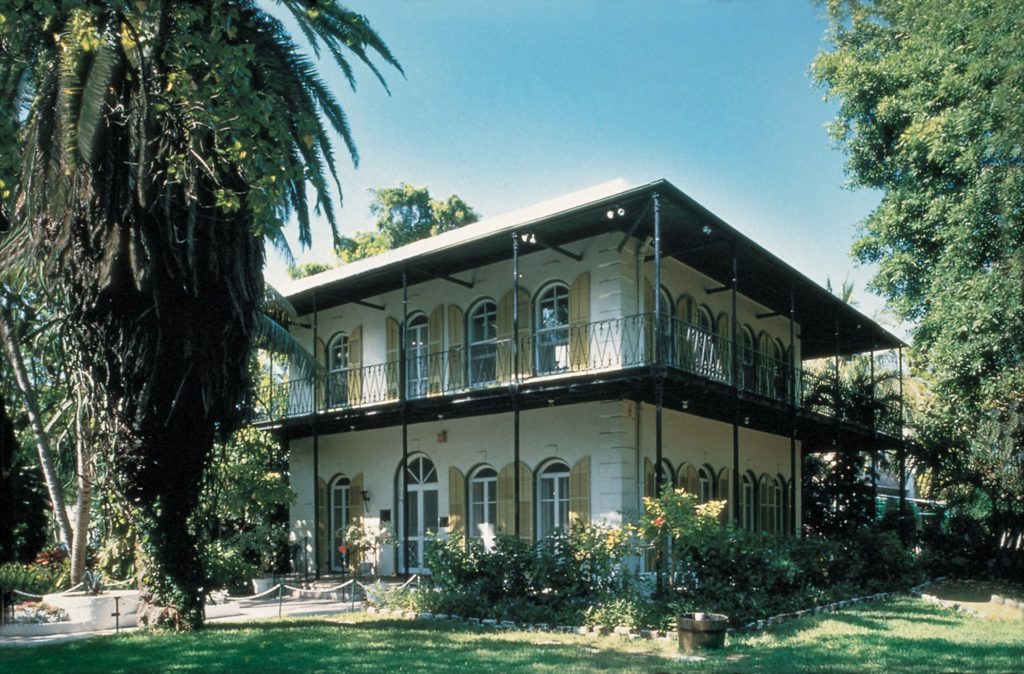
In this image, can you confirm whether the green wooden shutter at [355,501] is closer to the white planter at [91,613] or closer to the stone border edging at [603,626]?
the stone border edging at [603,626]

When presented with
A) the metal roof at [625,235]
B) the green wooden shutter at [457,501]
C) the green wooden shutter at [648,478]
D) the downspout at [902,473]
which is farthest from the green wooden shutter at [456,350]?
the downspout at [902,473]

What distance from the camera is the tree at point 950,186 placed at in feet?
50.0

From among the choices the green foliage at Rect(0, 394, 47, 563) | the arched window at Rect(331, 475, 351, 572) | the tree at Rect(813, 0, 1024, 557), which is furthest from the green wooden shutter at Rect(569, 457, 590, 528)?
the green foliage at Rect(0, 394, 47, 563)

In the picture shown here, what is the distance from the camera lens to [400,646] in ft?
33.8

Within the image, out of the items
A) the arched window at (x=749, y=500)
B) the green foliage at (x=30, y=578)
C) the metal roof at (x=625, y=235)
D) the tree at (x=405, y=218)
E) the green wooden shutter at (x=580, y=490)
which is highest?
the tree at (x=405, y=218)

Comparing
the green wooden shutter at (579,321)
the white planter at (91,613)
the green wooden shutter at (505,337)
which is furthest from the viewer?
the green wooden shutter at (505,337)

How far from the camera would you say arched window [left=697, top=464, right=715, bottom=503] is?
18.4 m

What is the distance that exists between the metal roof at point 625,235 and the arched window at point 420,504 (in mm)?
3918

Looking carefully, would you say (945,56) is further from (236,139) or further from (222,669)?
(222,669)

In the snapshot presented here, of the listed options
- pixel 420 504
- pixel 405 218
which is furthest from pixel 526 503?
pixel 405 218

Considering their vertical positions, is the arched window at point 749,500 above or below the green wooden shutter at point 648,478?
below

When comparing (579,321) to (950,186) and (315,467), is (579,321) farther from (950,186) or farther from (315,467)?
Answer: (950,186)

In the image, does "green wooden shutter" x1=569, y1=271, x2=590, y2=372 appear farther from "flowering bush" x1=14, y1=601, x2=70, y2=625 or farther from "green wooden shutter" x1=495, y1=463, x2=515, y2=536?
"flowering bush" x1=14, y1=601, x2=70, y2=625

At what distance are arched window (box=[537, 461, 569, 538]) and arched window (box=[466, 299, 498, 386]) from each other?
2070 millimetres
